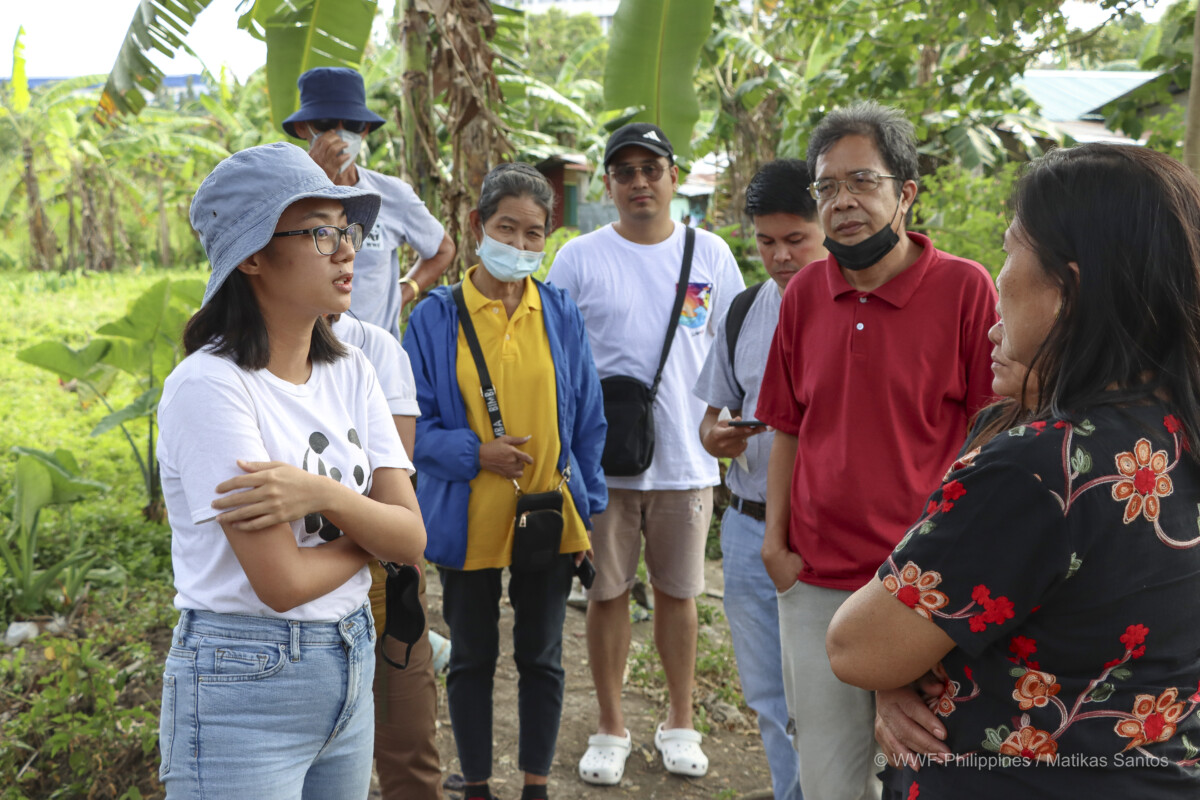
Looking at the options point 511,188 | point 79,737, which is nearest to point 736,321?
point 511,188

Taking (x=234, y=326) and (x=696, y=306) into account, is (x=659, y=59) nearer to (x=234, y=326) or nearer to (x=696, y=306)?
(x=696, y=306)

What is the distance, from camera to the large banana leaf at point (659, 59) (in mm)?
4520

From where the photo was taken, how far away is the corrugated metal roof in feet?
51.6

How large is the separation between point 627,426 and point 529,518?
62 cm

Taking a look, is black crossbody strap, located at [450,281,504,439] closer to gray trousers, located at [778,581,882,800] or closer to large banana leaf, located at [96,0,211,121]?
gray trousers, located at [778,581,882,800]

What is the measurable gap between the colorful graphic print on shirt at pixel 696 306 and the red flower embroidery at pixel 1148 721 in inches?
97.7

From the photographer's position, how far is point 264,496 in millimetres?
1594

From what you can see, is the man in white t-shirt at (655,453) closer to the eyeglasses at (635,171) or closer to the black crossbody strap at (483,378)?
the eyeglasses at (635,171)

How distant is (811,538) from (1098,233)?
1.16 meters

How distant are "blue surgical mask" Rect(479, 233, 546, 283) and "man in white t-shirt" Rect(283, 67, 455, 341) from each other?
1.57 feet

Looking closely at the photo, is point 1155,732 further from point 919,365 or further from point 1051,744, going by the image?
point 919,365

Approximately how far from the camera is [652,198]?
3.66 meters

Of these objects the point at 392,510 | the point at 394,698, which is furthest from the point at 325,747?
the point at 394,698

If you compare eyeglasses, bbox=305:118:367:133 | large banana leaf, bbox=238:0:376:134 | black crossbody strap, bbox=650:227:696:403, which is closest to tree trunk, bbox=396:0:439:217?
large banana leaf, bbox=238:0:376:134
